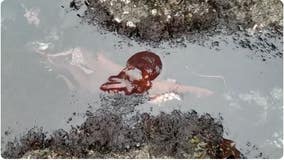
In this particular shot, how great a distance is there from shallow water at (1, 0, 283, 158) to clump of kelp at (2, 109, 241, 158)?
4.5 inches

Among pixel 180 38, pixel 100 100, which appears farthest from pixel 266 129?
pixel 100 100

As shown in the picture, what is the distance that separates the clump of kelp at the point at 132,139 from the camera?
5961mm

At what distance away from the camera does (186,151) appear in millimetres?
5953

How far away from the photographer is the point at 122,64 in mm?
6484

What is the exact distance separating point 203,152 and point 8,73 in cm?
256

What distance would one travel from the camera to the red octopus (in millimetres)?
6387

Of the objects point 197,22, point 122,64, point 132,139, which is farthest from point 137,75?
point 197,22

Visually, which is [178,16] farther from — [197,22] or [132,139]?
[132,139]

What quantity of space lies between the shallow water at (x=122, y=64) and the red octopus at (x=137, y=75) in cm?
9

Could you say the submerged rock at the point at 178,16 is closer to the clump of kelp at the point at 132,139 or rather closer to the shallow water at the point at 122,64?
the shallow water at the point at 122,64

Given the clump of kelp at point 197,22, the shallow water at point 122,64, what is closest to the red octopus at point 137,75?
the shallow water at point 122,64

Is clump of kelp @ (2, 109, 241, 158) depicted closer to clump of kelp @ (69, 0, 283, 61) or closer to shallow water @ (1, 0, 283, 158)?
shallow water @ (1, 0, 283, 158)

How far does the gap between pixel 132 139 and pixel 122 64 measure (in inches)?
38.4

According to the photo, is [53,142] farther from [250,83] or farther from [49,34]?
[250,83]
